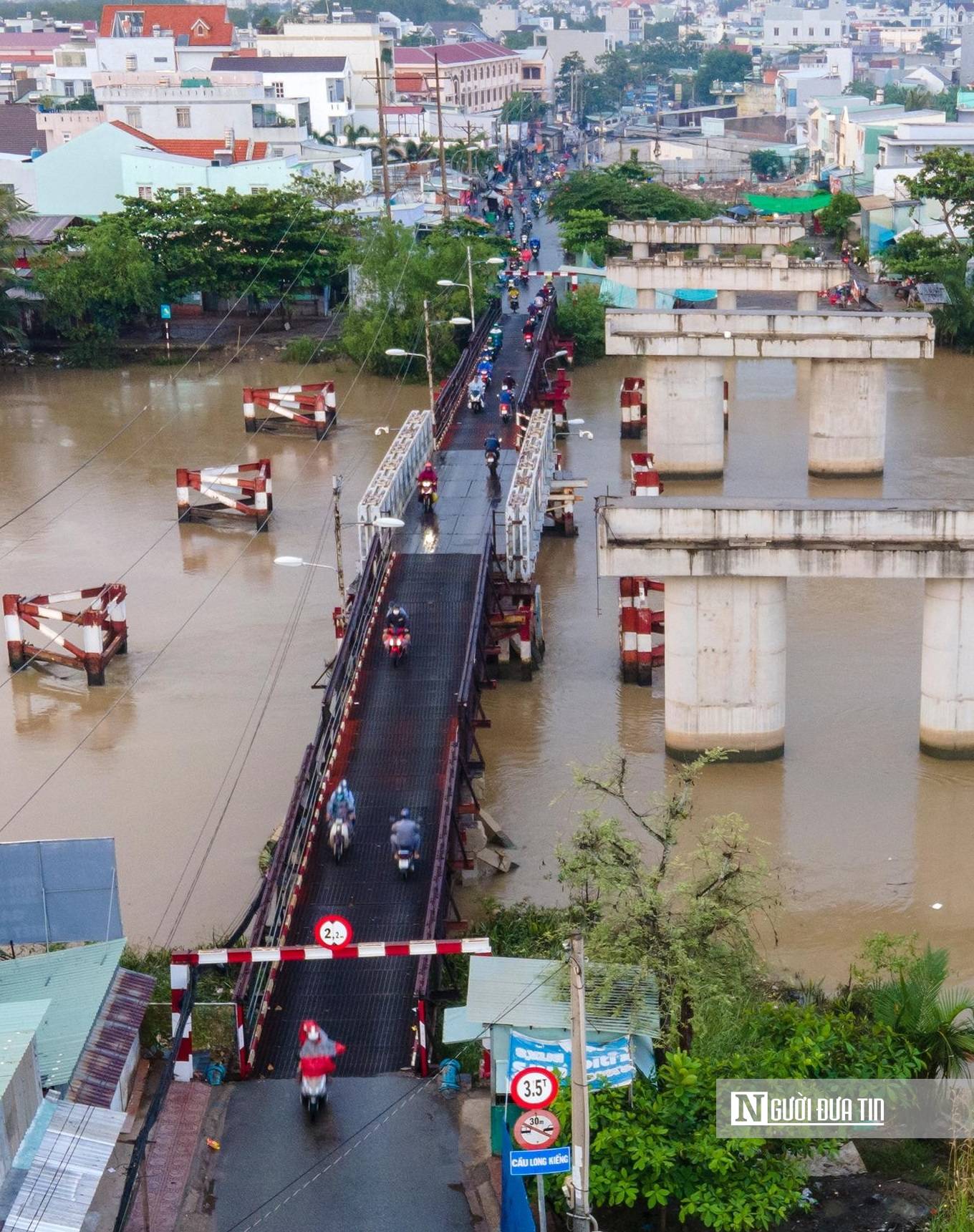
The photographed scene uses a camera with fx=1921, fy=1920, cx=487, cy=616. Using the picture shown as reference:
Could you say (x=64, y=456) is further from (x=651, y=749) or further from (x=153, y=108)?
(x=153, y=108)

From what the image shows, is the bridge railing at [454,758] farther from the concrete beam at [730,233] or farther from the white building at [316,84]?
the white building at [316,84]

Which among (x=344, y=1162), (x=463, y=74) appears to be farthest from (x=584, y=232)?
(x=463, y=74)

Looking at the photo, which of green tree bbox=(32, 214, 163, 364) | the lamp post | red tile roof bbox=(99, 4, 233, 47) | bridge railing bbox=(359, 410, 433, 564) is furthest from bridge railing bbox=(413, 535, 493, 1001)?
red tile roof bbox=(99, 4, 233, 47)

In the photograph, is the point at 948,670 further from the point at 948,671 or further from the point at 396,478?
the point at 396,478

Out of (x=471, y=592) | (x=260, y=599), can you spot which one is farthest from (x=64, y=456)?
(x=471, y=592)

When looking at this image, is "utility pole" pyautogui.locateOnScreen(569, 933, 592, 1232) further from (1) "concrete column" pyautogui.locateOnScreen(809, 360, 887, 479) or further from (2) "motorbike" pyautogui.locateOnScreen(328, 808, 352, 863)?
(1) "concrete column" pyautogui.locateOnScreen(809, 360, 887, 479)

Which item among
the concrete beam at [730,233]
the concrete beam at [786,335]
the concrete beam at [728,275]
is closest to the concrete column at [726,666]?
the concrete beam at [786,335]
